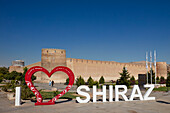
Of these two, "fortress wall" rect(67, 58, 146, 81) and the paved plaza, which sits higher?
"fortress wall" rect(67, 58, 146, 81)

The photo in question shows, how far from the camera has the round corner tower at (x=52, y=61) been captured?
28828 millimetres

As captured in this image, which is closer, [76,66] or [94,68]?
[76,66]

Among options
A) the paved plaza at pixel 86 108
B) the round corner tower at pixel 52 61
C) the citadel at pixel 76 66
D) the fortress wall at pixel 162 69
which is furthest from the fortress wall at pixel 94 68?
the paved plaza at pixel 86 108

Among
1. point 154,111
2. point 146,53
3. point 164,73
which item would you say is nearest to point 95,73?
point 146,53

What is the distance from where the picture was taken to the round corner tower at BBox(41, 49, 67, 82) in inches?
1135

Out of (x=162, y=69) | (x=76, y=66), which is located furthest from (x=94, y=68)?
(x=162, y=69)

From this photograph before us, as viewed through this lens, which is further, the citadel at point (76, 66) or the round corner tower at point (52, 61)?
the citadel at point (76, 66)

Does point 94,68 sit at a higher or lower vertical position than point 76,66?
lower

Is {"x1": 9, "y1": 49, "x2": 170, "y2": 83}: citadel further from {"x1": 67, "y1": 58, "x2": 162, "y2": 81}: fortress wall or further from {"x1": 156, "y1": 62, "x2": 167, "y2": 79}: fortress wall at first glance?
{"x1": 156, "y1": 62, "x2": 167, "y2": 79}: fortress wall

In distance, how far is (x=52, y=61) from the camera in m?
29.3

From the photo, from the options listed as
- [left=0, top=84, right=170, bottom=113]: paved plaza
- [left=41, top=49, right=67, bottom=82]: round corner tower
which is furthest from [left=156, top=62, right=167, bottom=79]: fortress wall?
[left=0, top=84, right=170, bottom=113]: paved plaza

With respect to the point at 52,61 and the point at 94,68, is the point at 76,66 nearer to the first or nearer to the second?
the point at 94,68

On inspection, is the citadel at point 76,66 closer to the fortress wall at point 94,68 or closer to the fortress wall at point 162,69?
the fortress wall at point 94,68

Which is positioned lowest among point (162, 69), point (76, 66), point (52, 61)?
point (162, 69)
